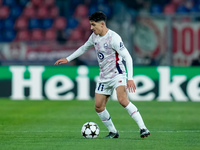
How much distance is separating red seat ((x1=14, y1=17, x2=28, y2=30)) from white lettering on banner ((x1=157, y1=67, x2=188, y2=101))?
7.45 metres

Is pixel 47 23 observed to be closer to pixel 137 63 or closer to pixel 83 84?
pixel 137 63

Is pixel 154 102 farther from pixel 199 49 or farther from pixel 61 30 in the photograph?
pixel 61 30

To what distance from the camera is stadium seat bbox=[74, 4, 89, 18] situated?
20473mm

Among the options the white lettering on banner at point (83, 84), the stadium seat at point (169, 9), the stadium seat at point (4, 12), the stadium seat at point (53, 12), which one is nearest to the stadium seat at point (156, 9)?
the stadium seat at point (169, 9)

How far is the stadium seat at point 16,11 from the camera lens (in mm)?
21150

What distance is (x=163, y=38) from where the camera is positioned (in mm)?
16047

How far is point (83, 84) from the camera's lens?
603 inches

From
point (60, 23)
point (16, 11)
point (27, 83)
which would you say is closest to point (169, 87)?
point (27, 83)

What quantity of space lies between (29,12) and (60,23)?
5.22 feet

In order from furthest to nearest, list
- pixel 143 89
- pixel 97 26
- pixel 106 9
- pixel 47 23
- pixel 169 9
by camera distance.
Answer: pixel 47 23 → pixel 169 9 → pixel 106 9 → pixel 143 89 → pixel 97 26

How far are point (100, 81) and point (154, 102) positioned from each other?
7.10 metres

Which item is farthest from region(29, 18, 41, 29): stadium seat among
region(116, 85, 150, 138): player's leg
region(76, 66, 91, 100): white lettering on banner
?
region(116, 85, 150, 138): player's leg

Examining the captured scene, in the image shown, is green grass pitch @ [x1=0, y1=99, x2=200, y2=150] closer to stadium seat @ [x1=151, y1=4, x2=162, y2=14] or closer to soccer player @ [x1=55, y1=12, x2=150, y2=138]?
soccer player @ [x1=55, y1=12, x2=150, y2=138]

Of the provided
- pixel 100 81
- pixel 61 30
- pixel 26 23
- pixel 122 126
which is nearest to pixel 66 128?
pixel 122 126
